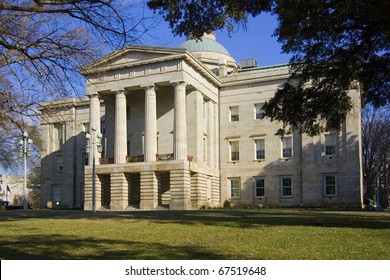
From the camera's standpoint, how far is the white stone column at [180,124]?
165 feet

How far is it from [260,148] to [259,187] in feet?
15.1

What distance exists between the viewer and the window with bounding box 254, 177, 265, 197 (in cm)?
5756

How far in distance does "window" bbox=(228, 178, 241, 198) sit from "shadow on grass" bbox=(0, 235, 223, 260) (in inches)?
1800

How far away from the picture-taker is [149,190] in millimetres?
50844

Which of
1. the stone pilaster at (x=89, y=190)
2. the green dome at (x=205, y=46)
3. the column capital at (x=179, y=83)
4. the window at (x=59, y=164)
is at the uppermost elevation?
the green dome at (x=205, y=46)

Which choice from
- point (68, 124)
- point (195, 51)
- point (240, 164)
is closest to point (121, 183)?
point (240, 164)

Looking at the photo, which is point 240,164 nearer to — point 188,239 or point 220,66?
point 220,66

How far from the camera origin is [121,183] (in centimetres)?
5231

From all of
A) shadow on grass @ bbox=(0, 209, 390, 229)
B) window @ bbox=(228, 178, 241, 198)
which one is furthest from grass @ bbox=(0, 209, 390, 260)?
window @ bbox=(228, 178, 241, 198)

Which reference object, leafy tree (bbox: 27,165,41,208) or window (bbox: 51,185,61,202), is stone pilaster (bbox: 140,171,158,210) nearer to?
window (bbox: 51,185,61,202)

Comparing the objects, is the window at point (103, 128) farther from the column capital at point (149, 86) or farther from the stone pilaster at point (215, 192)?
the stone pilaster at point (215, 192)

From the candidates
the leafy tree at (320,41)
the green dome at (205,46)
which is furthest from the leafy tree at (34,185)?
the leafy tree at (320,41)

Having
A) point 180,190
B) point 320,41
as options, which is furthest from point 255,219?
point 180,190

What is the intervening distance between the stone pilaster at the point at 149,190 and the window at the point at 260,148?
45.6 ft
